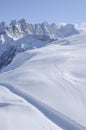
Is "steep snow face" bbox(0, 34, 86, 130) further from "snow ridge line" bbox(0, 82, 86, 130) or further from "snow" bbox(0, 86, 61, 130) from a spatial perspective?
"snow" bbox(0, 86, 61, 130)

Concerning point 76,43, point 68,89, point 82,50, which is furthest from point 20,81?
point 76,43

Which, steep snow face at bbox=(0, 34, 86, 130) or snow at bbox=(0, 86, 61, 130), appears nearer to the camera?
snow at bbox=(0, 86, 61, 130)

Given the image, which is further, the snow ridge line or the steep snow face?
the steep snow face

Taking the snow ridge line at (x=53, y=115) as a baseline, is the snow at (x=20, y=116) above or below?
above

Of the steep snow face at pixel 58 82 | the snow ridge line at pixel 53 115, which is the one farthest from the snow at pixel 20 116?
the steep snow face at pixel 58 82

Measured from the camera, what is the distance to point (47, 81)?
33.1 feet

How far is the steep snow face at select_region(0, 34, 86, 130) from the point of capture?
811cm

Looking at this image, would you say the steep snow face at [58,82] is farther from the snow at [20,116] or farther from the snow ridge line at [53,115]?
the snow at [20,116]

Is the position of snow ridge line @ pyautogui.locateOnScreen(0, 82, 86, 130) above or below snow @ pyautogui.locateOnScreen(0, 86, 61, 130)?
below

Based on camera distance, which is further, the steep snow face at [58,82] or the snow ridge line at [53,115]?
the steep snow face at [58,82]

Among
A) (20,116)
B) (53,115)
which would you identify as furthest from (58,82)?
(20,116)

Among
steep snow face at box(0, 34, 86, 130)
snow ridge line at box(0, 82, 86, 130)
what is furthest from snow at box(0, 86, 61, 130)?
steep snow face at box(0, 34, 86, 130)

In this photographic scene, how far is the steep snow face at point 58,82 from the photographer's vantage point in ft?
26.6

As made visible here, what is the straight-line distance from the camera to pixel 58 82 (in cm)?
998
